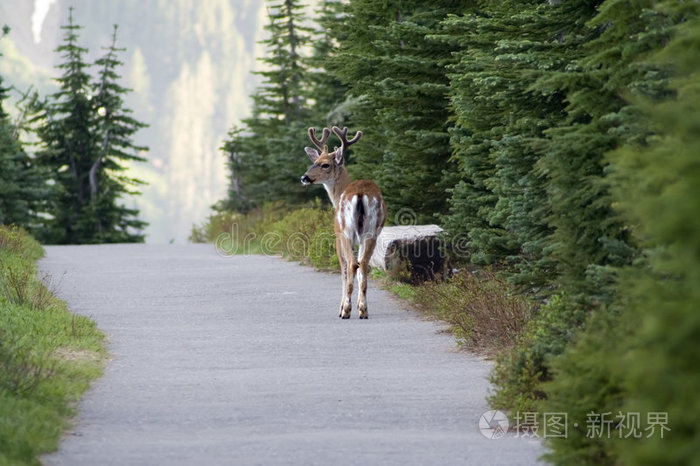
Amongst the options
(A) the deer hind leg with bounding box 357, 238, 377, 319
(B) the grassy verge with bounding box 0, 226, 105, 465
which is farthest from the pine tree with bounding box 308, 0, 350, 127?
(B) the grassy verge with bounding box 0, 226, 105, 465

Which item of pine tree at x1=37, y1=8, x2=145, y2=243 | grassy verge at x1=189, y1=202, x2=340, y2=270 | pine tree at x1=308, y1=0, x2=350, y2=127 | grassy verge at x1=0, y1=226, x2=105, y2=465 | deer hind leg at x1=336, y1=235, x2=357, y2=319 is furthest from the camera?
pine tree at x1=37, y1=8, x2=145, y2=243

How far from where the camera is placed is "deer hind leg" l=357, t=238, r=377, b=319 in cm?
1669

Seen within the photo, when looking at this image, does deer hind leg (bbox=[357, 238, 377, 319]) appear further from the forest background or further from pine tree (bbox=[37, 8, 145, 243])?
pine tree (bbox=[37, 8, 145, 243])

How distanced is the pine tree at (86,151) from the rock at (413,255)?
1444 inches

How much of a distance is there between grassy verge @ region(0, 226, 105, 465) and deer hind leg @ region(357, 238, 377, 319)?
3.62 m

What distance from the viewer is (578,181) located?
9.85 m

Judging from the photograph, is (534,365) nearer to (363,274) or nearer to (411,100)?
(363,274)

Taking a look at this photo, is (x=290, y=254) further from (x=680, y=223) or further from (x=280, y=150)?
(x=680, y=223)

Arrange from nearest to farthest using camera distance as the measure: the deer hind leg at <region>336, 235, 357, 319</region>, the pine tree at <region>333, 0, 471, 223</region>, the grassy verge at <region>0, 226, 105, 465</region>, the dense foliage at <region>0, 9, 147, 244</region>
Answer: the grassy verge at <region>0, 226, 105, 465</region> < the deer hind leg at <region>336, 235, 357, 319</region> < the pine tree at <region>333, 0, 471, 223</region> < the dense foliage at <region>0, 9, 147, 244</region>

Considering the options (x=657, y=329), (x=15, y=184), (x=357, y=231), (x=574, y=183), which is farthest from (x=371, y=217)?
(x=15, y=184)

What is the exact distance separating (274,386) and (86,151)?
4745 centimetres

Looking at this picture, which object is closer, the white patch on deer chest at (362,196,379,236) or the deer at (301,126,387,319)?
the deer at (301,126,387,319)

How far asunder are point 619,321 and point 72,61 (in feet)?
165

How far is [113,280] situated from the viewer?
23.0 metres
